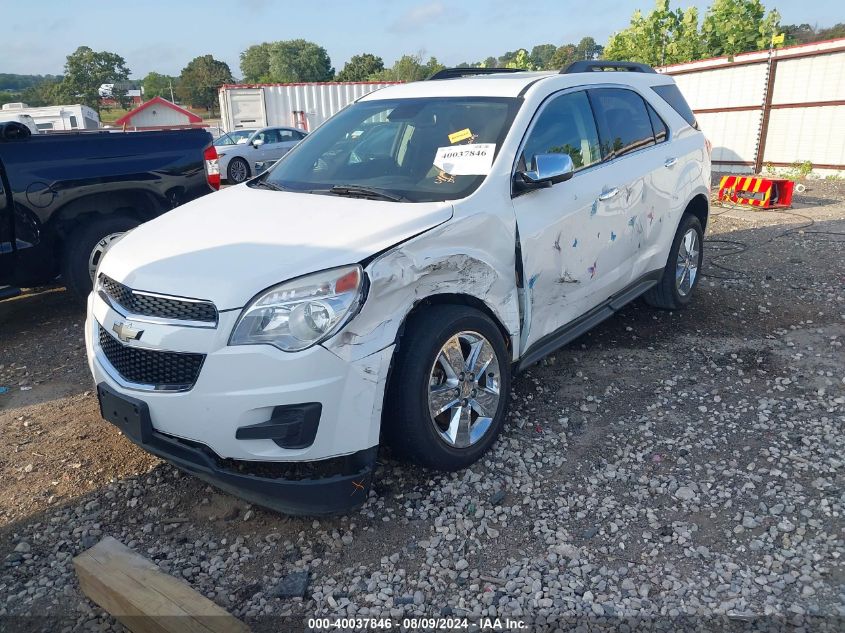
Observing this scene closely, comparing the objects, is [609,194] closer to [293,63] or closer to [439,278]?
[439,278]

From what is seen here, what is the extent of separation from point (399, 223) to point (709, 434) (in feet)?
6.83

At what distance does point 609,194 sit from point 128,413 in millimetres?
2984

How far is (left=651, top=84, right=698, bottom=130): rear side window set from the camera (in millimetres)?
5216

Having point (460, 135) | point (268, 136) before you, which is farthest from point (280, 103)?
point (460, 135)

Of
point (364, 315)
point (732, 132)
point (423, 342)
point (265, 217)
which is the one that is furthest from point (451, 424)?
point (732, 132)

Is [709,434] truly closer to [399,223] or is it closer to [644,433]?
[644,433]

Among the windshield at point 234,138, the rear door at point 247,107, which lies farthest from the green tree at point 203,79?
the windshield at point 234,138

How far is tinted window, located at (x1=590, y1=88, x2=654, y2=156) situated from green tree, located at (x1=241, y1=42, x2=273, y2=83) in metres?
106

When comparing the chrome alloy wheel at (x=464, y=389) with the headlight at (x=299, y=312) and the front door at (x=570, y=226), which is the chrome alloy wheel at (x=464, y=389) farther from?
the headlight at (x=299, y=312)

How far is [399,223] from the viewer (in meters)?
3.03

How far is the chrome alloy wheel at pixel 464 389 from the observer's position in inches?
123

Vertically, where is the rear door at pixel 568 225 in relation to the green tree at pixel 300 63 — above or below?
below

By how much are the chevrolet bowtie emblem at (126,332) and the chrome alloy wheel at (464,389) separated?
126cm

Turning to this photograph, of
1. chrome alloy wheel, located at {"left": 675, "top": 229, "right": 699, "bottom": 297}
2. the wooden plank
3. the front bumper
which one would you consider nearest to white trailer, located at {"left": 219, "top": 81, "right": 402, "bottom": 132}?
chrome alloy wheel, located at {"left": 675, "top": 229, "right": 699, "bottom": 297}
